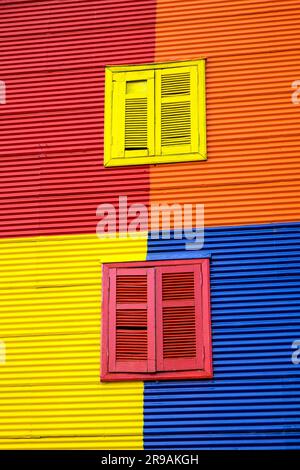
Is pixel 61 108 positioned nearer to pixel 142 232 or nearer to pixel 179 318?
pixel 142 232

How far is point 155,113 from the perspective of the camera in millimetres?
10711

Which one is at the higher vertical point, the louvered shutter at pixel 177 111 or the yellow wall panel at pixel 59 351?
the louvered shutter at pixel 177 111

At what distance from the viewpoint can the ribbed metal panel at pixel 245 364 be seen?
9.16 metres

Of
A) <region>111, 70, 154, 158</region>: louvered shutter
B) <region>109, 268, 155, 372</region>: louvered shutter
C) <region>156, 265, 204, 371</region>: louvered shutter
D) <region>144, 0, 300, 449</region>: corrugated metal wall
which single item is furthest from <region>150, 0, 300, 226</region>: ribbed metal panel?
<region>109, 268, 155, 372</region>: louvered shutter

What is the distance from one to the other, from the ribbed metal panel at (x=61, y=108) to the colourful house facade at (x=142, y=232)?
21 millimetres

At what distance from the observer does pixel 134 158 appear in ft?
34.4

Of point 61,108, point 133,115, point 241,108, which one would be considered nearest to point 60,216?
point 61,108

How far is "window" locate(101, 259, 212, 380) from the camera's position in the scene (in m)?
9.49

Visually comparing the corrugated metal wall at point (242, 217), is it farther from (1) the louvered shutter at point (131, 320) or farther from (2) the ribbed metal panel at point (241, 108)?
(1) the louvered shutter at point (131, 320)

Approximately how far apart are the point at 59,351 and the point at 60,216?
185 cm

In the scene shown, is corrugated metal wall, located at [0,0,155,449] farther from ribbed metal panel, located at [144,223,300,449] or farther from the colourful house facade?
ribbed metal panel, located at [144,223,300,449]

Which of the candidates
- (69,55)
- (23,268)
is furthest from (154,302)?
(69,55)

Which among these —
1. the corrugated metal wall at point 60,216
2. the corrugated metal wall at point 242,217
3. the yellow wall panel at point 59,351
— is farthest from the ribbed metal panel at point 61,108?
the corrugated metal wall at point 242,217
